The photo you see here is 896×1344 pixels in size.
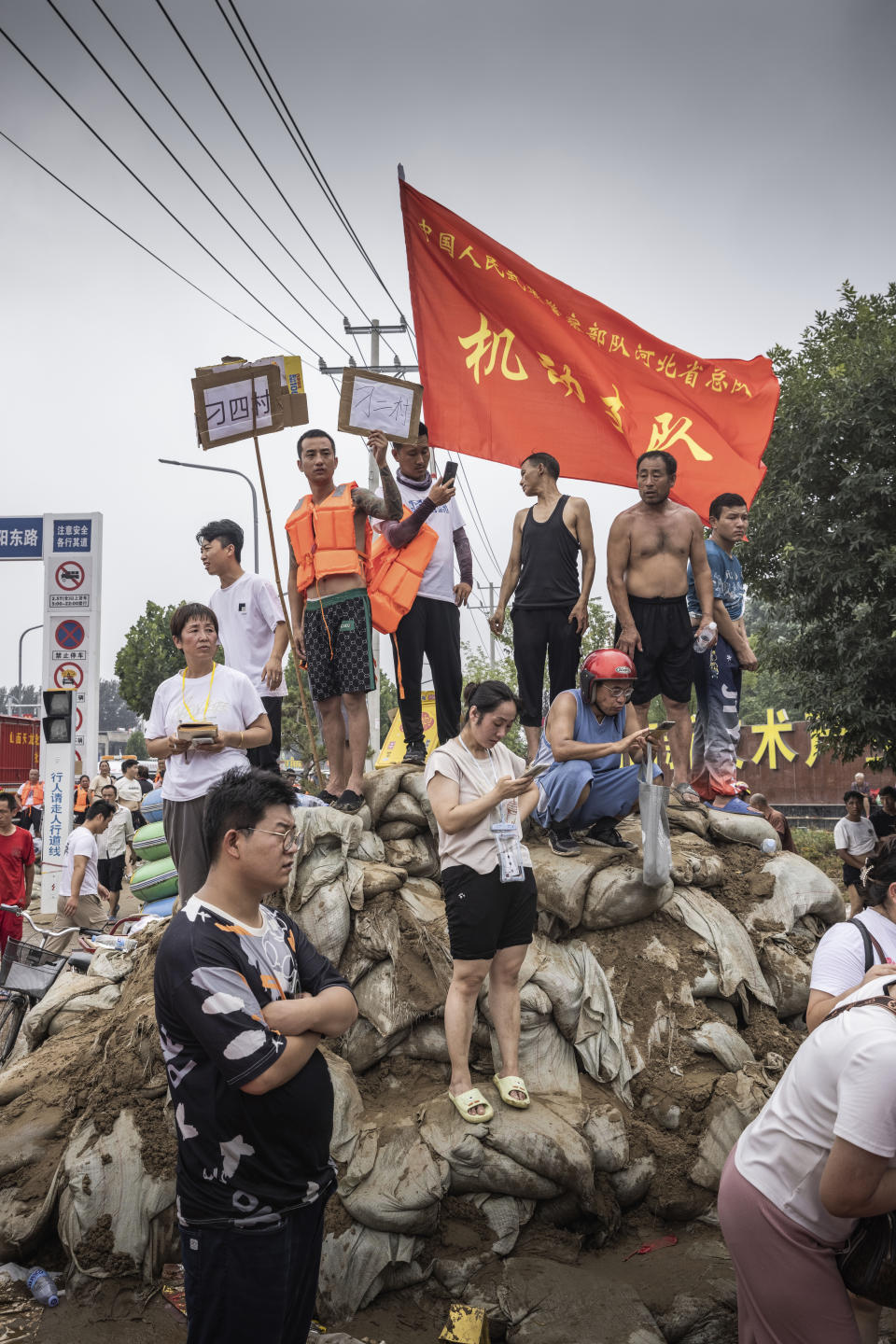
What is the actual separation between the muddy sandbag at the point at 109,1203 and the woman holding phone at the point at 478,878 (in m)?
1.44

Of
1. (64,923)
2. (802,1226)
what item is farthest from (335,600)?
(64,923)

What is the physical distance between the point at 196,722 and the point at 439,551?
236 centimetres

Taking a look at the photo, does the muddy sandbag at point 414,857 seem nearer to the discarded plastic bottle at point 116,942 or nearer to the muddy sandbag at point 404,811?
the muddy sandbag at point 404,811

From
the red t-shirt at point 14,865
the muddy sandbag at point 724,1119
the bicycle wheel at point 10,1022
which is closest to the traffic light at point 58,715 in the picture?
the red t-shirt at point 14,865

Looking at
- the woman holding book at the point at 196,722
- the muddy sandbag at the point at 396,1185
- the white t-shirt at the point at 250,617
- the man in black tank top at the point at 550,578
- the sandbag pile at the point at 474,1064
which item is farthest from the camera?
the man in black tank top at the point at 550,578

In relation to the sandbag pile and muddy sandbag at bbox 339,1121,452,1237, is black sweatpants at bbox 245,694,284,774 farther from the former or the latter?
muddy sandbag at bbox 339,1121,452,1237

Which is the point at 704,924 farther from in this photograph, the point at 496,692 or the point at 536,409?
the point at 536,409

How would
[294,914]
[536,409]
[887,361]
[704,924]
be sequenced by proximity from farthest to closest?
[887,361] < [536,409] < [704,924] < [294,914]

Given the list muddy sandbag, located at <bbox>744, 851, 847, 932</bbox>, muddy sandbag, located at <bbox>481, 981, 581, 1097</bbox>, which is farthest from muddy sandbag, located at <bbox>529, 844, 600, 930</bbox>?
muddy sandbag, located at <bbox>744, 851, 847, 932</bbox>

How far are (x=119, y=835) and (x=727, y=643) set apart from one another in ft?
24.9

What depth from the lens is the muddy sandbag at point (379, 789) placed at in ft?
20.7

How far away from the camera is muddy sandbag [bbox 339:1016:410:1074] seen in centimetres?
511

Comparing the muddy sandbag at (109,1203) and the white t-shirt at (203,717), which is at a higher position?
the white t-shirt at (203,717)

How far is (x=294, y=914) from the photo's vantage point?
5.47 m
